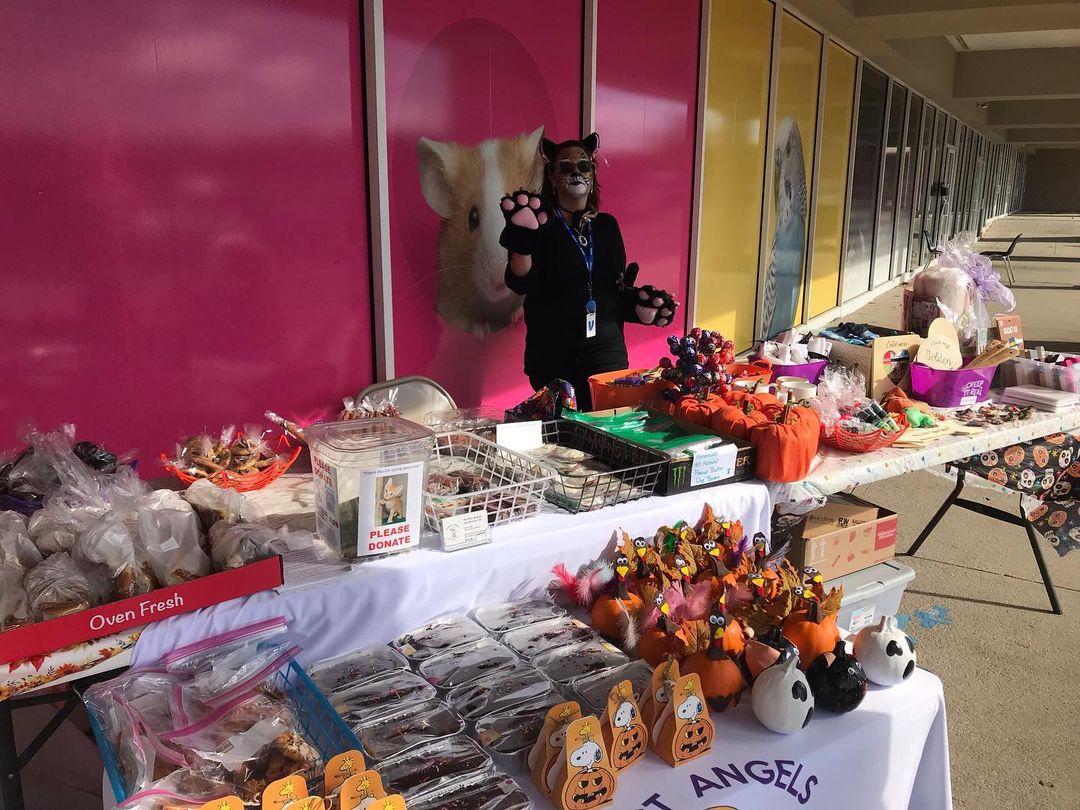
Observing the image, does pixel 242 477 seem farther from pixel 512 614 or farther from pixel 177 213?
pixel 177 213

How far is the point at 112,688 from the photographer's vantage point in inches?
50.8

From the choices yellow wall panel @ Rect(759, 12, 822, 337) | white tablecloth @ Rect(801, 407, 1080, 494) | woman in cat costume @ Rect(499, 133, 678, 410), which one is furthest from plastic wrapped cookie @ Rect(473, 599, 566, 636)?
yellow wall panel @ Rect(759, 12, 822, 337)

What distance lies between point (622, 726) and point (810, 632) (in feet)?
1.78

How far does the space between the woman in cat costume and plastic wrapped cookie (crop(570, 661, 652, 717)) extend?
170 centimetres

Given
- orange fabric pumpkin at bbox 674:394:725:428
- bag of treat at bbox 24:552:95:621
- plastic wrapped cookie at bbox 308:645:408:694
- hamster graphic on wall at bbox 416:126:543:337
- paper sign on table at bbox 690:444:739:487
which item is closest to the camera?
bag of treat at bbox 24:552:95:621

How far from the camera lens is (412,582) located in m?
1.62

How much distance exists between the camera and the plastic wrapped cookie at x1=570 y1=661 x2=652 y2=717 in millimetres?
1434

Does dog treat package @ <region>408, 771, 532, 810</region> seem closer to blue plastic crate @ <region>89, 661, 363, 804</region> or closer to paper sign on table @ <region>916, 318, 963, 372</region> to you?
blue plastic crate @ <region>89, 661, 363, 804</region>

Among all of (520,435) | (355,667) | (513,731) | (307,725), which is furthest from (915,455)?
(307,725)

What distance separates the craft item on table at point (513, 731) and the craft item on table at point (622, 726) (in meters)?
0.11

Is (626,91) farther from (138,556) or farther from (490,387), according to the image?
(138,556)

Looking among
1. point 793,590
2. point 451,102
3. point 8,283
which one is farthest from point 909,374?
point 8,283

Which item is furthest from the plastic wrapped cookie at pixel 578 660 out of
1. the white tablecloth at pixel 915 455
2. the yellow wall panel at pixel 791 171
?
the yellow wall panel at pixel 791 171

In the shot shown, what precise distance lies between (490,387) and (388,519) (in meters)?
2.49
